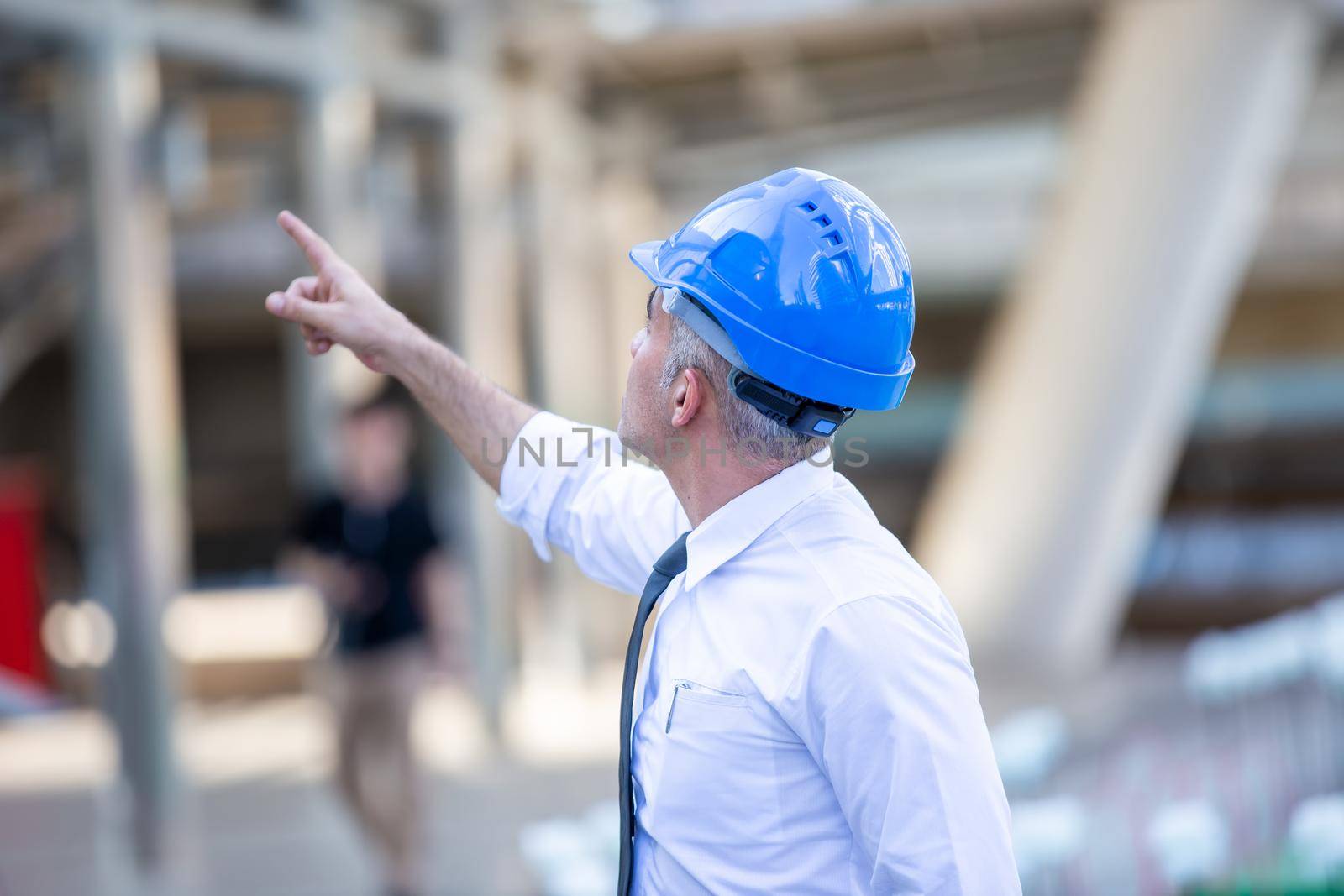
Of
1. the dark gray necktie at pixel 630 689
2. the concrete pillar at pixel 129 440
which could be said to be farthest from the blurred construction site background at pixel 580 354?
the dark gray necktie at pixel 630 689

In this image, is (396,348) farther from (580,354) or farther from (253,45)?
(580,354)

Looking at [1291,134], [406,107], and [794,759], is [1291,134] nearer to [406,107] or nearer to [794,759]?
[406,107]

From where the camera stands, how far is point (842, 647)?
1.16 m

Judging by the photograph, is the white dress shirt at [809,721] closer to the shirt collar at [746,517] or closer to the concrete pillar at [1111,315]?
the shirt collar at [746,517]

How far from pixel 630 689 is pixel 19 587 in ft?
22.0

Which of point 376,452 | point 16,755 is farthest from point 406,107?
point 16,755

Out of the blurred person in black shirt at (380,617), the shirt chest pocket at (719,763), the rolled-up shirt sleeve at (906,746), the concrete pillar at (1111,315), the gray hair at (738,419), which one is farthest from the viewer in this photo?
A: the concrete pillar at (1111,315)

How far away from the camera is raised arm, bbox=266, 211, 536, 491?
1679mm

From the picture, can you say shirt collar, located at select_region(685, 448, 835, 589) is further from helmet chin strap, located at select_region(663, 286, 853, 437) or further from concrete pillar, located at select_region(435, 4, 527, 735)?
concrete pillar, located at select_region(435, 4, 527, 735)

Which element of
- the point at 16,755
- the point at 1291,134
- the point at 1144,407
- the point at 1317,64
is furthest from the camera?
the point at 1291,134

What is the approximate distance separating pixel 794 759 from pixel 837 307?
17.0 inches

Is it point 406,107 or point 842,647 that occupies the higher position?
point 406,107

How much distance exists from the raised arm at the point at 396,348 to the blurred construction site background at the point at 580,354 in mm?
562

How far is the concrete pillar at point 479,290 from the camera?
770cm
